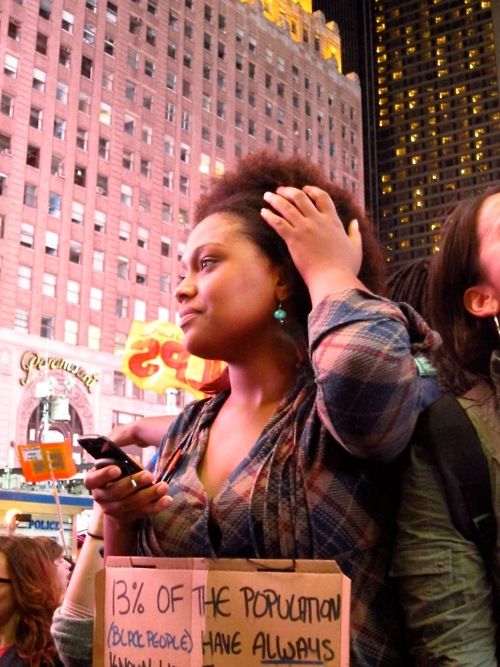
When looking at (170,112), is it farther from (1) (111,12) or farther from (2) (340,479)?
(2) (340,479)

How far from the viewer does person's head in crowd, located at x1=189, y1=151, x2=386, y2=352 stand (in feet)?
6.34

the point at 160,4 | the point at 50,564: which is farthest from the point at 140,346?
the point at 160,4

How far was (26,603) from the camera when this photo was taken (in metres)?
3.95

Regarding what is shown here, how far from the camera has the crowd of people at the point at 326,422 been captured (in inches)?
59.2

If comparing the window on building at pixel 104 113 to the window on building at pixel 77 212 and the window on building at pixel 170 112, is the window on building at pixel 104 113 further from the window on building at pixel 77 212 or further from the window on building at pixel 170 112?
the window on building at pixel 77 212

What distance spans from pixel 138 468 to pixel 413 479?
0.58 meters

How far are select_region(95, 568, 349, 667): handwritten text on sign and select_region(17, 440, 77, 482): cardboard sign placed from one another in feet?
39.1

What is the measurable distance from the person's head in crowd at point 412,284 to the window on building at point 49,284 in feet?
117

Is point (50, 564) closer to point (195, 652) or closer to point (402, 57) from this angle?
point (195, 652)

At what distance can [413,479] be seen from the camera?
1.63 m

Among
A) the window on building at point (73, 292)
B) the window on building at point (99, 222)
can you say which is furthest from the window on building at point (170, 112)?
the window on building at point (73, 292)

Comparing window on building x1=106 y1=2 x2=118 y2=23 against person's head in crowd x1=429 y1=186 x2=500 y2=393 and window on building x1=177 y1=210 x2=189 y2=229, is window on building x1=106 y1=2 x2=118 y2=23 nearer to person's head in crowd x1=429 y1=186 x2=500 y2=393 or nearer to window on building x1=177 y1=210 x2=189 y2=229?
window on building x1=177 y1=210 x2=189 y2=229

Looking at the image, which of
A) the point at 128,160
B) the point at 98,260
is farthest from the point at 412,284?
the point at 128,160

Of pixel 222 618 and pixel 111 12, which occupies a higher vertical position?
pixel 111 12
